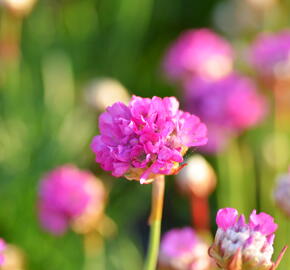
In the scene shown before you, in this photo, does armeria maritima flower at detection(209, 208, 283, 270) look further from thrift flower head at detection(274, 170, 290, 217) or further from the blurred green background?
the blurred green background

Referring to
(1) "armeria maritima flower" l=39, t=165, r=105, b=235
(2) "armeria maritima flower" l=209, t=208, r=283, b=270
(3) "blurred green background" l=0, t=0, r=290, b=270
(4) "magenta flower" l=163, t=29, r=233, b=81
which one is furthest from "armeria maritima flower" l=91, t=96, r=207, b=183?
(4) "magenta flower" l=163, t=29, r=233, b=81

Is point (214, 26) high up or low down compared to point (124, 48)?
up

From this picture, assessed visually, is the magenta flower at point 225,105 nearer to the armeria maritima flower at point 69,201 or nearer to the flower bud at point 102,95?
the flower bud at point 102,95

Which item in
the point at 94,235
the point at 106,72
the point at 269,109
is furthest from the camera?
the point at 106,72

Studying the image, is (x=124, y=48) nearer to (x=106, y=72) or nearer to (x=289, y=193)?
(x=106, y=72)

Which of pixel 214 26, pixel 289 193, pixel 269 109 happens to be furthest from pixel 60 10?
pixel 289 193

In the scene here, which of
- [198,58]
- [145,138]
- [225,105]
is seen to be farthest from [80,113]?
[145,138]
